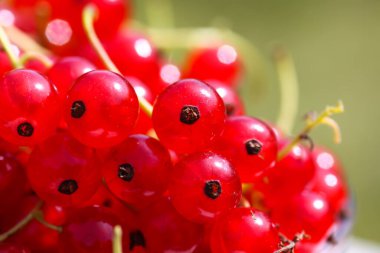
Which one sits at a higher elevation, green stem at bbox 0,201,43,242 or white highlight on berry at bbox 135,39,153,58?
white highlight on berry at bbox 135,39,153,58

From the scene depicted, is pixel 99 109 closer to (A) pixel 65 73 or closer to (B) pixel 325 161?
(A) pixel 65 73

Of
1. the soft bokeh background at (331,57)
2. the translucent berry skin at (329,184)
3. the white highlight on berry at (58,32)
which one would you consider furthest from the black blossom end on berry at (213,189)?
the soft bokeh background at (331,57)

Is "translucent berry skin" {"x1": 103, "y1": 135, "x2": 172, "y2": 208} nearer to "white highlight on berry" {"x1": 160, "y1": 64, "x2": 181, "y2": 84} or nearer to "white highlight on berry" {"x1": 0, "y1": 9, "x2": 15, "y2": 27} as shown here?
"white highlight on berry" {"x1": 160, "y1": 64, "x2": 181, "y2": 84}

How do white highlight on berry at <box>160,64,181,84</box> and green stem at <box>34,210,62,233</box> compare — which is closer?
green stem at <box>34,210,62,233</box>

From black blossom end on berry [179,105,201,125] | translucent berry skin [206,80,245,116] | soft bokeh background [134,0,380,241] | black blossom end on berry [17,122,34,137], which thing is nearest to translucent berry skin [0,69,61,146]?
black blossom end on berry [17,122,34,137]

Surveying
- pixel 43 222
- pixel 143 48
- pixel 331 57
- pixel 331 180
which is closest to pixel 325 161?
pixel 331 180

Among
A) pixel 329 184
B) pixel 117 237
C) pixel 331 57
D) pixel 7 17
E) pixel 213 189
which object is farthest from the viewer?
pixel 331 57
